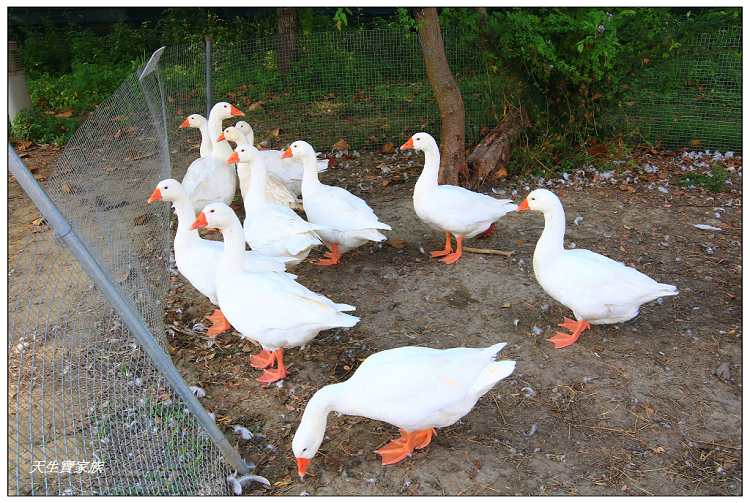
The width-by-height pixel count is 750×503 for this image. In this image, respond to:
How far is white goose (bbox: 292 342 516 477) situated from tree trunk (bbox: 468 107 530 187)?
12.6 ft

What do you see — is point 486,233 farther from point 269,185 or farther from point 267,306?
point 267,306

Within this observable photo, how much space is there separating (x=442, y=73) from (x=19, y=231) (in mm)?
4325

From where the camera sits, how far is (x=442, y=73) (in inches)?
259

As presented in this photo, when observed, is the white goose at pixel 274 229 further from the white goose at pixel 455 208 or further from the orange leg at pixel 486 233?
the orange leg at pixel 486 233

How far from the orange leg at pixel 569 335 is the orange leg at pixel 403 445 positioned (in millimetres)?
1233

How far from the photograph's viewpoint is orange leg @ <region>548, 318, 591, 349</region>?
437cm

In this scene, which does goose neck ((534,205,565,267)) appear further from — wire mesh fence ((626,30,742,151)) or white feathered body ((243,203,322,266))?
wire mesh fence ((626,30,742,151))

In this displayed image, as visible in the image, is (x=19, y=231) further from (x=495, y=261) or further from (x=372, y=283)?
(x=495, y=261)

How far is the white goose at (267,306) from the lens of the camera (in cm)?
390

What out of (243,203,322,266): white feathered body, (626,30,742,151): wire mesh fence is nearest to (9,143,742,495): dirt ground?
(243,203,322,266): white feathered body

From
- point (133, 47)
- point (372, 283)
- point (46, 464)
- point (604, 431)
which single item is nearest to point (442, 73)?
point (372, 283)

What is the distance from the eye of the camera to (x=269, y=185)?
19.4ft

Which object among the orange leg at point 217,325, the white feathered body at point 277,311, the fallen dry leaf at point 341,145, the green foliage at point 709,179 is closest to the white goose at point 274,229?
the orange leg at point 217,325

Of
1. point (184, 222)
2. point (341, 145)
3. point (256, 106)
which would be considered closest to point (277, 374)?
point (184, 222)
